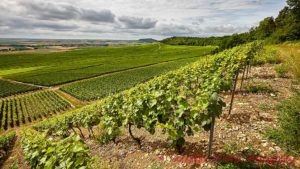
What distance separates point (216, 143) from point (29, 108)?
169 ft

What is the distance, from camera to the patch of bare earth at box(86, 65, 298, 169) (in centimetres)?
801

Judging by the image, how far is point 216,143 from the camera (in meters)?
8.77

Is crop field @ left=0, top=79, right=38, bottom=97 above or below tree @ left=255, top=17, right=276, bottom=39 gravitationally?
below

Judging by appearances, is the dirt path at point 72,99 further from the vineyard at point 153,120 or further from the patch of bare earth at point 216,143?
the patch of bare earth at point 216,143

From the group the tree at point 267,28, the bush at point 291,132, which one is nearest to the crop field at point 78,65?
the tree at point 267,28

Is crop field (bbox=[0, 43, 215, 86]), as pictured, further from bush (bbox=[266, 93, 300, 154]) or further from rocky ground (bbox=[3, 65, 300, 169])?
bush (bbox=[266, 93, 300, 154])

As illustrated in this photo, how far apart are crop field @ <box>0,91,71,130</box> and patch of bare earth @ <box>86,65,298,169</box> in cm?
3833

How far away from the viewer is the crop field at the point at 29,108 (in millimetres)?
44509

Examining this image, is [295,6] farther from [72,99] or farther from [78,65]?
[78,65]

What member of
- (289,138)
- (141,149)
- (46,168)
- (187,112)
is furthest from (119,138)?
(289,138)

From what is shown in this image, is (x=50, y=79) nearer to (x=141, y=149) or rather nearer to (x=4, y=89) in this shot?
(x=4, y=89)

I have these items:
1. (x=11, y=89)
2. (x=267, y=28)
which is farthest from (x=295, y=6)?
(x=11, y=89)

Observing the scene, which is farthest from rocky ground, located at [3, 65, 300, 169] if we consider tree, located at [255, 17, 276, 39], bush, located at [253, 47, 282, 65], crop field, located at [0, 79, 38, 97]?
crop field, located at [0, 79, 38, 97]

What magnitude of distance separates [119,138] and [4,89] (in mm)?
72733
